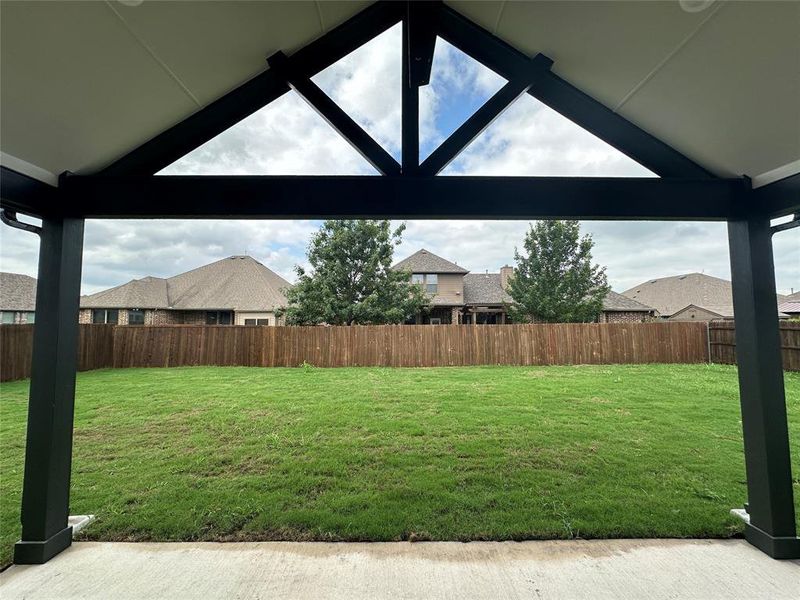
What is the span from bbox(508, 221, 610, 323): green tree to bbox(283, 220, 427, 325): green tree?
6.27m

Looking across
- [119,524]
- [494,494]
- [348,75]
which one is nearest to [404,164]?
[348,75]

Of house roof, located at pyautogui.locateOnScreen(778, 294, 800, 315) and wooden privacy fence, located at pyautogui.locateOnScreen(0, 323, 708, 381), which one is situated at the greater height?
house roof, located at pyautogui.locateOnScreen(778, 294, 800, 315)

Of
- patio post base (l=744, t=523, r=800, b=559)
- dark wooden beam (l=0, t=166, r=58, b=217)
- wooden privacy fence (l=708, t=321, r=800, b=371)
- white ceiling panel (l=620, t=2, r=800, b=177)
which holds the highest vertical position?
white ceiling panel (l=620, t=2, r=800, b=177)

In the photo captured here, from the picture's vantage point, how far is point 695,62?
1.87 metres

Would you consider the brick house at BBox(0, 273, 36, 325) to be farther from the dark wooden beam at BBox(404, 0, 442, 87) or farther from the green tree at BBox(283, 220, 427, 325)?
the dark wooden beam at BBox(404, 0, 442, 87)

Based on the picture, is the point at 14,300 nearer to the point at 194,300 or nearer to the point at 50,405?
the point at 194,300

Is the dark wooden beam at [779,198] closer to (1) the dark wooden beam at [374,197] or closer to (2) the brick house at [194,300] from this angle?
(1) the dark wooden beam at [374,197]

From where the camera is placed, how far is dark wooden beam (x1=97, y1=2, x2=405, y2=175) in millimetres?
2316

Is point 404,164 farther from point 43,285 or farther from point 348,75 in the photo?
point 43,285

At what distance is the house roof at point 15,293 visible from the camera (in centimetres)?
1407

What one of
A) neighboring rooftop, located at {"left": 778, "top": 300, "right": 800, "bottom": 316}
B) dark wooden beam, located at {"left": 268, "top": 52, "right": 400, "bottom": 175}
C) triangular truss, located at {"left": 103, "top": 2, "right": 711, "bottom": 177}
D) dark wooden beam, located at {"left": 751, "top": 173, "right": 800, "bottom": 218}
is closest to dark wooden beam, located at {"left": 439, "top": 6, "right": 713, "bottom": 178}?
triangular truss, located at {"left": 103, "top": 2, "right": 711, "bottom": 177}

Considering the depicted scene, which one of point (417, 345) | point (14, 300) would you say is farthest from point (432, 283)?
point (14, 300)

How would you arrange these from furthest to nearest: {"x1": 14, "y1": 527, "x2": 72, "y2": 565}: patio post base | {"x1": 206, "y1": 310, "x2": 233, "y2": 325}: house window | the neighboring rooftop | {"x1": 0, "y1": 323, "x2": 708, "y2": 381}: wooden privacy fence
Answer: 1. {"x1": 206, "y1": 310, "x2": 233, "y2": 325}: house window
2. the neighboring rooftop
3. {"x1": 0, "y1": 323, "x2": 708, "y2": 381}: wooden privacy fence
4. {"x1": 14, "y1": 527, "x2": 72, "y2": 565}: patio post base

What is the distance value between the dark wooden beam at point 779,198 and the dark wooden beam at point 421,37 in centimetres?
218
